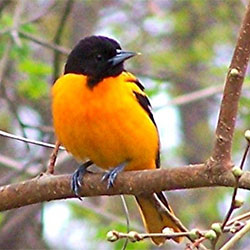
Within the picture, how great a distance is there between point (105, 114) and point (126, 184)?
2.23 feet

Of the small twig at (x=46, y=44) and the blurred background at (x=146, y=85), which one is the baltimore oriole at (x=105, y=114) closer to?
the small twig at (x=46, y=44)

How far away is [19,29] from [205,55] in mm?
2531

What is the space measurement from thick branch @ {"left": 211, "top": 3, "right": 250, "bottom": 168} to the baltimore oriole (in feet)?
3.17

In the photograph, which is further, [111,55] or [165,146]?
[165,146]

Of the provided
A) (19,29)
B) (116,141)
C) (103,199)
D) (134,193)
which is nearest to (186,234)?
(134,193)

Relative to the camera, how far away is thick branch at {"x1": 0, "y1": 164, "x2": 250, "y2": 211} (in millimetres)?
3133

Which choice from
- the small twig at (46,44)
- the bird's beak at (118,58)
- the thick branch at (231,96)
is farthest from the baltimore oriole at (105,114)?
the small twig at (46,44)

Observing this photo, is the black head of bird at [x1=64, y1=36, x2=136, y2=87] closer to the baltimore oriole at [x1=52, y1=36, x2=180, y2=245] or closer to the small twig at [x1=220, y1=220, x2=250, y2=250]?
the baltimore oriole at [x1=52, y1=36, x2=180, y2=245]

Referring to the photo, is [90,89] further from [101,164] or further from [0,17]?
[0,17]

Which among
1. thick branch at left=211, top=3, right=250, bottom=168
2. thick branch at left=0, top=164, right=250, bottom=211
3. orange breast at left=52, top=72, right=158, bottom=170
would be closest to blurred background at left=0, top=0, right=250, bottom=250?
orange breast at left=52, top=72, right=158, bottom=170

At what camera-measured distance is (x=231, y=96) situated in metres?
3.01

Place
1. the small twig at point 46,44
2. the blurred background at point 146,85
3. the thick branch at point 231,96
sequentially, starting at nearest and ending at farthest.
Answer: the thick branch at point 231,96 → the small twig at point 46,44 → the blurred background at point 146,85

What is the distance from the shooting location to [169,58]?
8258mm

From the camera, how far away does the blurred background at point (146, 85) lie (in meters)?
7.08
